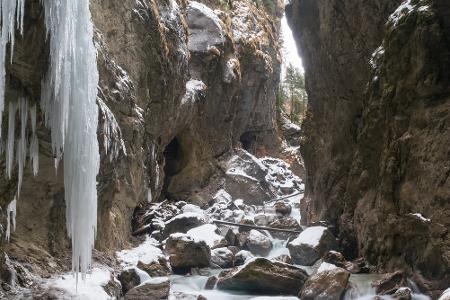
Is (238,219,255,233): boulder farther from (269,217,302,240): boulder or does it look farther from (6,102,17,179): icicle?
(6,102,17,179): icicle

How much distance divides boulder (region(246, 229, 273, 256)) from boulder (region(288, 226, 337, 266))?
2.67 m

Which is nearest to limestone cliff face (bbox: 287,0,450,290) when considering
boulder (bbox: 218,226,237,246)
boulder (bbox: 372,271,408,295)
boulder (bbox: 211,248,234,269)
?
boulder (bbox: 372,271,408,295)

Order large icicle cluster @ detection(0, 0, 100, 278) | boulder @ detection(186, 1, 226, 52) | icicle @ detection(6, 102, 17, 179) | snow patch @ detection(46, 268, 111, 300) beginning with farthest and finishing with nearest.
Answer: boulder @ detection(186, 1, 226, 52) → snow patch @ detection(46, 268, 111, 300) → icicle @ detection(6, 102, 17, 179) → large icicle cluster @ detection(0, 0, 100, 278)

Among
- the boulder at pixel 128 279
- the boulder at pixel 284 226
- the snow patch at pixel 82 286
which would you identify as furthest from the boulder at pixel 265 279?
the boulder at pixel 284 226

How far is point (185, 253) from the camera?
1447cm

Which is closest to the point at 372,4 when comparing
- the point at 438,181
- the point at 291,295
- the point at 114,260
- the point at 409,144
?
the point at 409,144

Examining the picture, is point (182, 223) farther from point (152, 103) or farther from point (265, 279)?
point (265, 279)

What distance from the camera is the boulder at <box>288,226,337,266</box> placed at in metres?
14.8

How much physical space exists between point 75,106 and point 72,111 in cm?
10

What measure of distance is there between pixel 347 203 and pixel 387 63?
17.5 feet

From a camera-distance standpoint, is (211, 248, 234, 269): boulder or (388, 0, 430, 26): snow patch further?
(211, 248, 234, 269): boulder

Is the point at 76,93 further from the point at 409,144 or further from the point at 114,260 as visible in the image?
the point at 409,144

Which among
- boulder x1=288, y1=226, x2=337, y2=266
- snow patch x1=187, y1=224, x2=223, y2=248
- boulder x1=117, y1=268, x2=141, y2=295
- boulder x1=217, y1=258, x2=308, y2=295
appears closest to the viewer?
boulder x1=117, y1=268, x2=141, y2=295

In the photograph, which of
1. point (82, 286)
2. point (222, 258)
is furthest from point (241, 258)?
point (82, 286)
